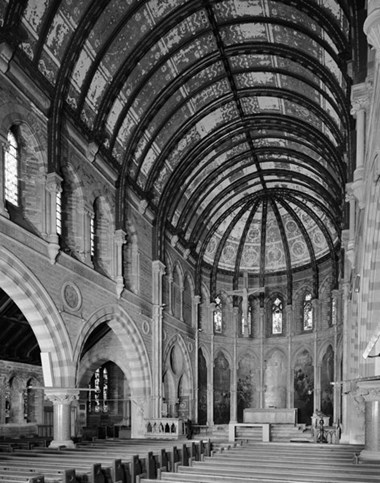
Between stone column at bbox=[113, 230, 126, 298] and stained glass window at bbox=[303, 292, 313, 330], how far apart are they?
21787 mm

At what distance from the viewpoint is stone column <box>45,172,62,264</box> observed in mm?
19781

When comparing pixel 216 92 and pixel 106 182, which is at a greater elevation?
pixel 216 92

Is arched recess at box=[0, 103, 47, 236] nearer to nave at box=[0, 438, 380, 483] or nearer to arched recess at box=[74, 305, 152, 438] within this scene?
nave at box=[0, 438, 380, 483]

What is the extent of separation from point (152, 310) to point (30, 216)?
12.8 metres

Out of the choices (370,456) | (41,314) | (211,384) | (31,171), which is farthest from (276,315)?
(370,456)

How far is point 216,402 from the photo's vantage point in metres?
42.6

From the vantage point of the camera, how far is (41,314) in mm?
19516

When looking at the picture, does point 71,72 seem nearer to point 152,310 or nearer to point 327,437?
point 152,310

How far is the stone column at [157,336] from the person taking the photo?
1153 inches

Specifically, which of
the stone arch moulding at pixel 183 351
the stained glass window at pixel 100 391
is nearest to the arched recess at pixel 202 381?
the stone arch moulding at pixel 183 351

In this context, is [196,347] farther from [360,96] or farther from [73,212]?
[360,96]

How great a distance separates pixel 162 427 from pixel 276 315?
19.6 m

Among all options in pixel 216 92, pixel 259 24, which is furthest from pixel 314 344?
pixel 259 24

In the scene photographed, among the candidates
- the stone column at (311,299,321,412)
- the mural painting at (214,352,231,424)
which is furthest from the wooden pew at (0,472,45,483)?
the mural painting at (214,352,231,424)
